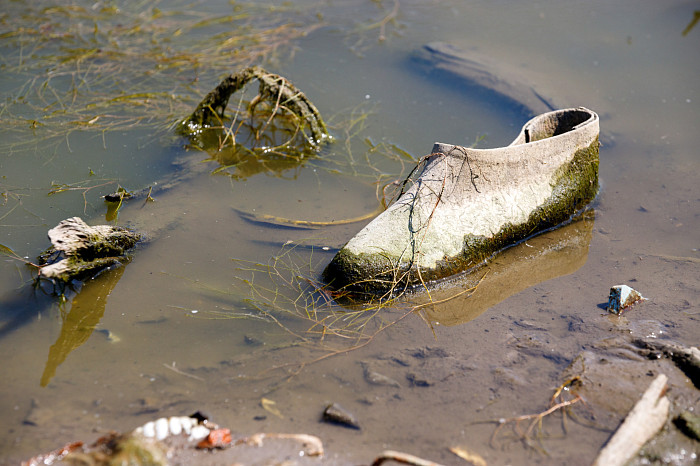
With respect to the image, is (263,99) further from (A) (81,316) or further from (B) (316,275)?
(A) (81,316)

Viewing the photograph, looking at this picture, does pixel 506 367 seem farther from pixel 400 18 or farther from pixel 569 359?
pixel 400 18

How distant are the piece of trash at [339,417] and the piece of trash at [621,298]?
1789 millimetres

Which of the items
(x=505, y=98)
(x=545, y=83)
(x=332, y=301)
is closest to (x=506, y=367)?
(x=332, y=301)

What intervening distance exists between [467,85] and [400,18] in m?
2.09

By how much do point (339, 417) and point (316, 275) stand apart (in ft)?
4.04

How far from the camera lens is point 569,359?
304cm

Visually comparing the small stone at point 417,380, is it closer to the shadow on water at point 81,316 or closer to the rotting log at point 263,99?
the shadow on water at point 81,316

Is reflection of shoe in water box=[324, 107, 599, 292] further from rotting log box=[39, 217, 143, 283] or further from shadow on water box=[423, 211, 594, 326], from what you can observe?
rotting log box=[39, 217, 143, 283]

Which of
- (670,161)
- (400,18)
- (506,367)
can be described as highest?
(400,18)

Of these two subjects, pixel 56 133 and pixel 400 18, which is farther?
pixel 400 18

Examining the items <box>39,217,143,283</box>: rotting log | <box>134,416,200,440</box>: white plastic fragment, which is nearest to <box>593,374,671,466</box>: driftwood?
<box>134,416,200,440</box>: white plastic fragment

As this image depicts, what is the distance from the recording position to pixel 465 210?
3.76 metres

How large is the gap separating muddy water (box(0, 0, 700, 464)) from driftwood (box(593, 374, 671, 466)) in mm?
121

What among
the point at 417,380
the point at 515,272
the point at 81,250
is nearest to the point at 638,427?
the point at 417,380
